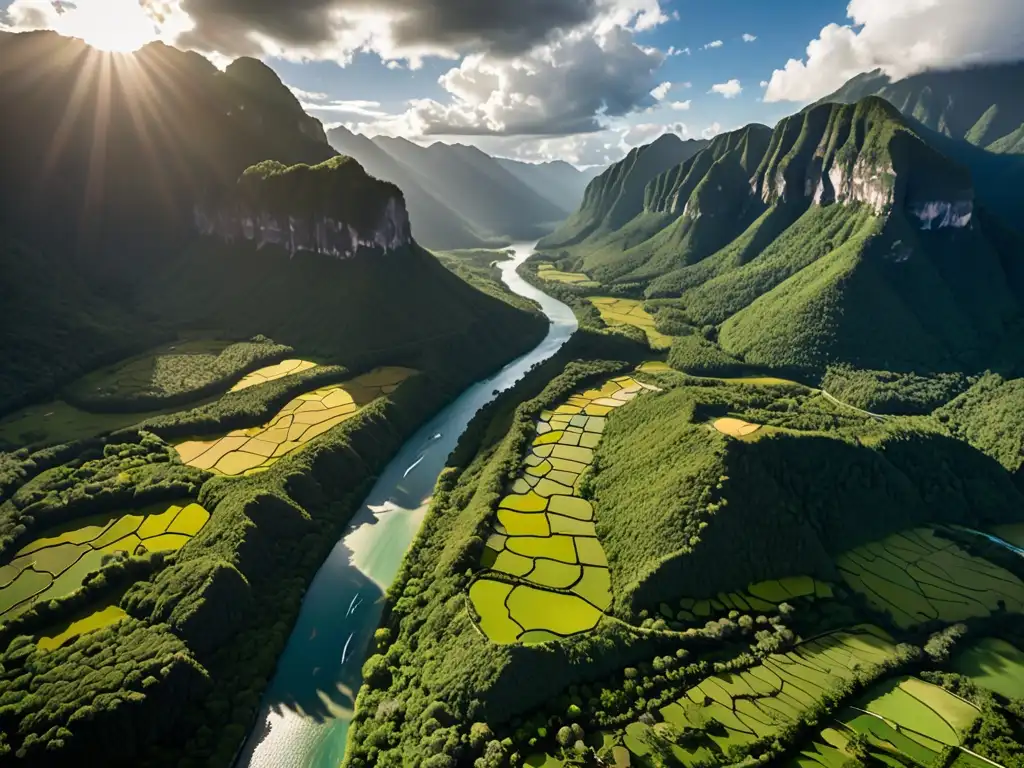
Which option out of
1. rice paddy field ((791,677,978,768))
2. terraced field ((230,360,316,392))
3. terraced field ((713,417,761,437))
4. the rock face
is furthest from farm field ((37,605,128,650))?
the rock face

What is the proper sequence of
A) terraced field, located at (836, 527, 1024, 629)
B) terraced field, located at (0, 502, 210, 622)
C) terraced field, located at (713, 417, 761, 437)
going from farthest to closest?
terraced field, located at (713, 417, 761, 437), terraced field, located at (836, 527, 1024, 629), terraced field, located at (0, 502, 210, 622)

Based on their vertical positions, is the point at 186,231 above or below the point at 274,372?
above

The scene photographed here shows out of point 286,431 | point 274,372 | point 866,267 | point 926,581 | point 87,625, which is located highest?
point 866,267

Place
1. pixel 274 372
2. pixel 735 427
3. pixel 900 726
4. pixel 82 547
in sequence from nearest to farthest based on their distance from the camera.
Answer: pixel 900 726 → pixel 82 547 → pixel 735 427 → pixel 274 372

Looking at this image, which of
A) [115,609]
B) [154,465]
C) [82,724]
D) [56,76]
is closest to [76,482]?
[154,465]

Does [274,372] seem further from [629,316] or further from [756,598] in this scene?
[629,316]

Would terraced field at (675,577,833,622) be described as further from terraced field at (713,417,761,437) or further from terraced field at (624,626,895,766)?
terraced field at (713,417,761,437)

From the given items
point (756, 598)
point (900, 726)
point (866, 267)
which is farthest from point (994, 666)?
point (866, 267)
